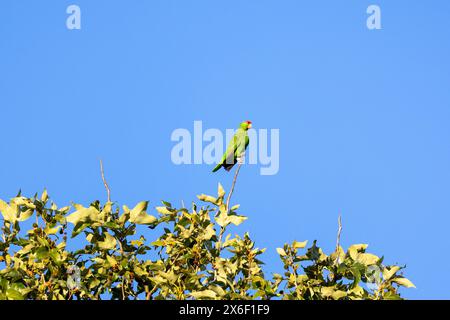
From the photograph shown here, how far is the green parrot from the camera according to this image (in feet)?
50.4

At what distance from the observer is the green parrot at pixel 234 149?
15.4 m

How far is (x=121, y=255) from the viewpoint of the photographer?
6.38 m

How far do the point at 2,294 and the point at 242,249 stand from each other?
2239 millimetres

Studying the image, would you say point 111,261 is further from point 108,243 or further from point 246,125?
point 246,125

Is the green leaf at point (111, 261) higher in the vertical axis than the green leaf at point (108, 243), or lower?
lower

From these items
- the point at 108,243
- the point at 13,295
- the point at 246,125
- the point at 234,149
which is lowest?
the point at 13,295

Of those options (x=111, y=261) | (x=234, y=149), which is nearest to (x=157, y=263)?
(x=111, y=261)

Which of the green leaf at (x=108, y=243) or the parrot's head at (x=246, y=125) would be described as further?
the parrot's head at (x=246, y=125)

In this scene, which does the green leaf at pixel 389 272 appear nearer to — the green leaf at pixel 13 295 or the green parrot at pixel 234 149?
the green leaf at pixel 13 295

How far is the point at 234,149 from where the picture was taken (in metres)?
15.7

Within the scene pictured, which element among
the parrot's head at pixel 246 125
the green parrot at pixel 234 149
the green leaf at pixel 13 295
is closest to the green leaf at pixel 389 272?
the green leaf at pixel 13 295
